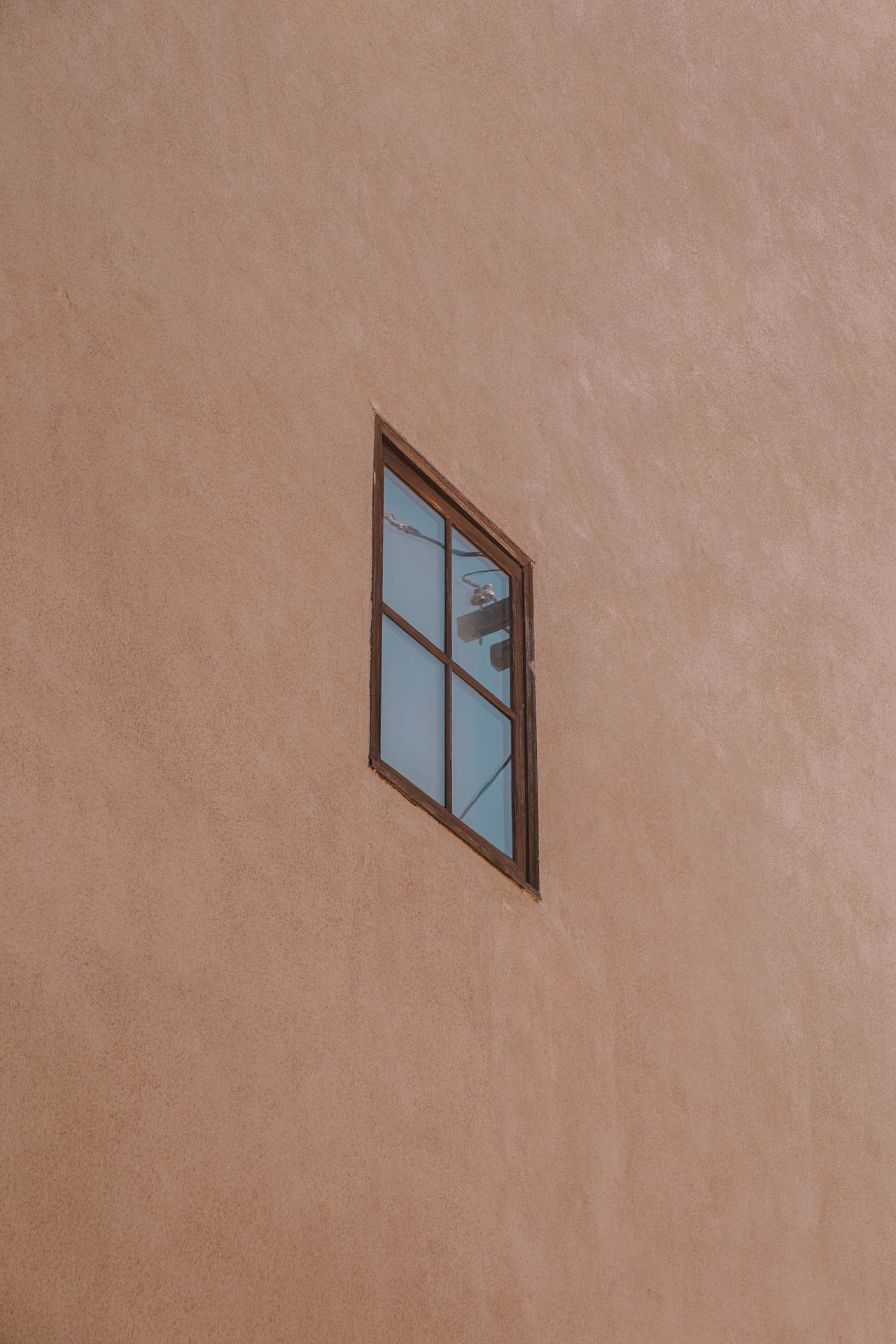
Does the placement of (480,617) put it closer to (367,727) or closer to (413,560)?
(413,560)

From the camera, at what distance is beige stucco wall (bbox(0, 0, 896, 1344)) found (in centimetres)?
384

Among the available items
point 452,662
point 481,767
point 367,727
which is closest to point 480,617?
point 452,662

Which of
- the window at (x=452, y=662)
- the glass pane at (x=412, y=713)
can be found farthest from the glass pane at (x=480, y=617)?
the glass pane at (x=412, y=713)

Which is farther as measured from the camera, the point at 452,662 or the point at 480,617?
the point at 480,617

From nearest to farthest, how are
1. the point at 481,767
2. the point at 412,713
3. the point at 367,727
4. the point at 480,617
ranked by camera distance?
the point at 367,727, the point at 412,713, the point at 481,767, the point at 480,617

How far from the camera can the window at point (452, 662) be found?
16.9ft

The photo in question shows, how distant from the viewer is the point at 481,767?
5.40 meters

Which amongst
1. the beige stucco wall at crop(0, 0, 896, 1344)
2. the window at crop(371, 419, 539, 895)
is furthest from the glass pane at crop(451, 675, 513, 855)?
the beige stucco wall at crop(0, 0, 896, 1344)

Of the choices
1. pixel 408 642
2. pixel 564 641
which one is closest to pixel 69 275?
pixel 408 642

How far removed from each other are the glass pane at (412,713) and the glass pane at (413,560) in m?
0.11

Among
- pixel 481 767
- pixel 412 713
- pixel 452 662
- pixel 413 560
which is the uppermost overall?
pixel 413 560

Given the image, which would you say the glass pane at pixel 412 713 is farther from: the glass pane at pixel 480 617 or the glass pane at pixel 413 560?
the glass pane at pixel 480 617

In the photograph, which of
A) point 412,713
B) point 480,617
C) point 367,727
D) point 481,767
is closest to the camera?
point 367,727

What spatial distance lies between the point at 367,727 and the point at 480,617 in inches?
37.9
